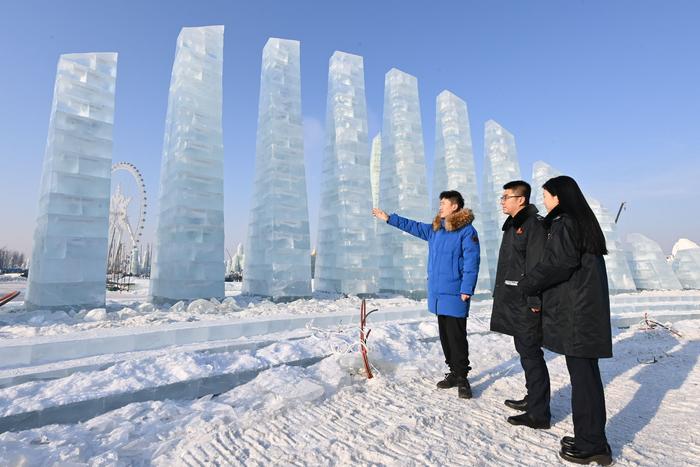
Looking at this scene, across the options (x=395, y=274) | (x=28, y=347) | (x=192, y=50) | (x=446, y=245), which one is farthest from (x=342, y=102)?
(x=28, y=347)

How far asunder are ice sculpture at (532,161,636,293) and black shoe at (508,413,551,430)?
717 inches

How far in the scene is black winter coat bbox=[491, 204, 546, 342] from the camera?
2541 mm

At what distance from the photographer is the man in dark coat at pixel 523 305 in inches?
98.7

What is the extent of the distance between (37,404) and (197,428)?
111 cm

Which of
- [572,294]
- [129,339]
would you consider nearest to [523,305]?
[572,294]

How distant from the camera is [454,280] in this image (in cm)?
327

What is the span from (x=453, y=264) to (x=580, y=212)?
1.26 metres

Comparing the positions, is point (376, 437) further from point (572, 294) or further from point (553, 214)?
point (553, 214)

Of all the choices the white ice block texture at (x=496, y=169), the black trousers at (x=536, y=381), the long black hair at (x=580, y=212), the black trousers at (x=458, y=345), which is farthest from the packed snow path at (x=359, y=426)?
the white ice block texture at (x=496, y=169)

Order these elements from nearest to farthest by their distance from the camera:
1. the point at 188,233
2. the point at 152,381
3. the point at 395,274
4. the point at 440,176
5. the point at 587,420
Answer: the point at 587,420 → the point at 152,381 → the point at 188,233 → the point at 395,274 → the point at 440,176

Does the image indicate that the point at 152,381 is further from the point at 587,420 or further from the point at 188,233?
the point at 188,233

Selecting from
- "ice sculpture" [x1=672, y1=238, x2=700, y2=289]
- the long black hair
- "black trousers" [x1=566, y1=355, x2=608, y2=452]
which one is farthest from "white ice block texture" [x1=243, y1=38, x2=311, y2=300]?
"ice sculpture" [x1=672, y1=238, x2=700, y2=289]

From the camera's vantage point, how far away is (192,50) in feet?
30.3

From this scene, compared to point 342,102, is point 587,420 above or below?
below
